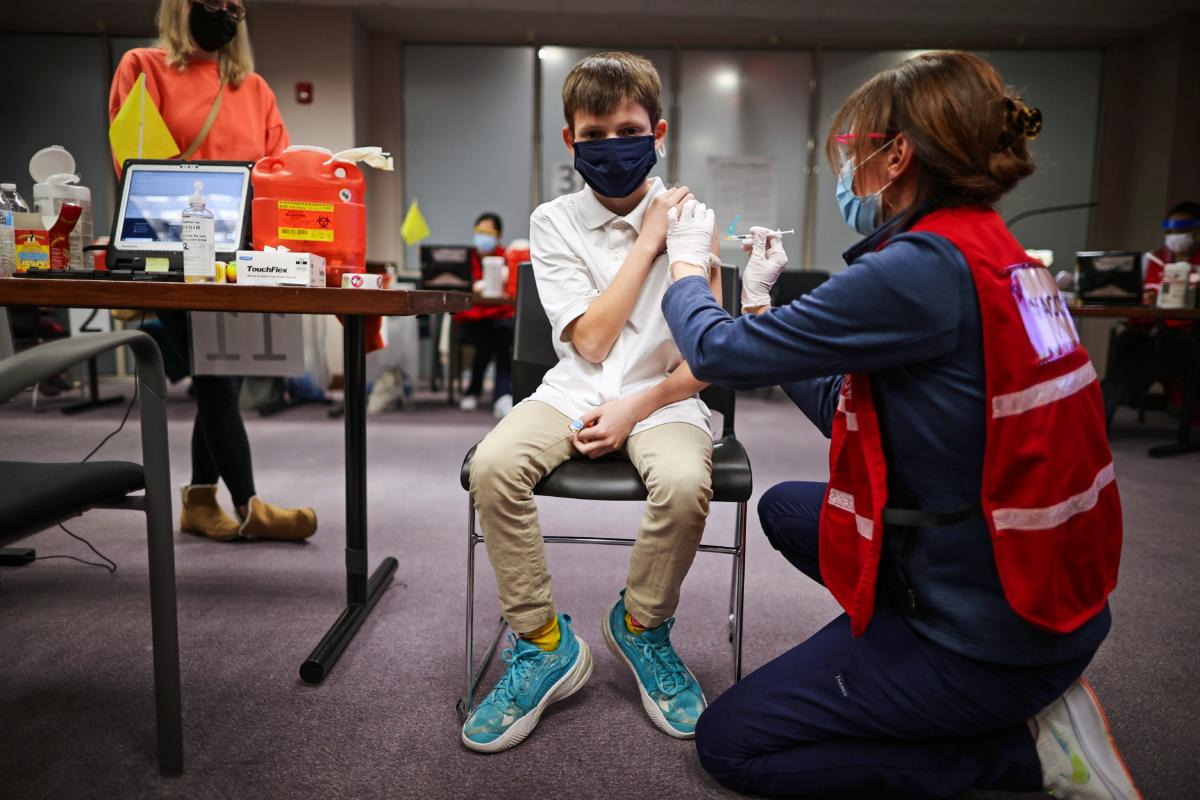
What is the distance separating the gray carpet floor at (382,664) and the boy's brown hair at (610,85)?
100cm

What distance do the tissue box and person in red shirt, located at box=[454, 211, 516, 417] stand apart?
9.73ft

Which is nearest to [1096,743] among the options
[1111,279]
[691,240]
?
[691,240]

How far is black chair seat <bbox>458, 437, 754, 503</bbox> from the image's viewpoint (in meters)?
1.12

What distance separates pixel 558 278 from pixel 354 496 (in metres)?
0.61

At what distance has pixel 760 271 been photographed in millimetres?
1127

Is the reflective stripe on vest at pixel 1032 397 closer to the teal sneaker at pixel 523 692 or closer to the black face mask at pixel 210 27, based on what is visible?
the teal sneaker at pixel 523 692

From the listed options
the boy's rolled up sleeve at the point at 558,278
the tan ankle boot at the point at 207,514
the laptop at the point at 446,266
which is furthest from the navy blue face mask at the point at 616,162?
the laptop at the point at 446,266

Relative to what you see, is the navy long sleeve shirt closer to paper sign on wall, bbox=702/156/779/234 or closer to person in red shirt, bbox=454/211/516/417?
person in red shirt, bbox=454/211/516/417

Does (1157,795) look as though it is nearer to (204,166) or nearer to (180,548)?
(204,166)

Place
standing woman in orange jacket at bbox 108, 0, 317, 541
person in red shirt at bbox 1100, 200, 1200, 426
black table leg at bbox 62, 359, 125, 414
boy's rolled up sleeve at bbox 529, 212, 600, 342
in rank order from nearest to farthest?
boy's rolled up sleeve at bbox 529, 212, 600, 342
standing woman in orange jacket at bbox 108, 0, 317, 541
person in red shirt at bbox 1100, 200, 1200, 426
black table leg at bbox 62, 359, 125, 414

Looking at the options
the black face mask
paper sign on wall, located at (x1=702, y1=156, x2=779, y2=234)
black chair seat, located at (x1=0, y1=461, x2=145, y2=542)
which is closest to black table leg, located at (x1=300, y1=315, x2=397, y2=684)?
black chair seat, located at (x1=0, y1=461, x2=145, y2=542)

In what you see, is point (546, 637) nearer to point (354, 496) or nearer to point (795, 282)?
point (354, 496)

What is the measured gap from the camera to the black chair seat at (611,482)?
1.12 metres

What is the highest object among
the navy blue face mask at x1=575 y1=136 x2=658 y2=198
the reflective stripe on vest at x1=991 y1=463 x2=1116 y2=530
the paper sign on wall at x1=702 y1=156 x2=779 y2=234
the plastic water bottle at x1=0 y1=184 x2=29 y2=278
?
the paper sign on wall at x1=702 y1=156 x2=779 y2=234
